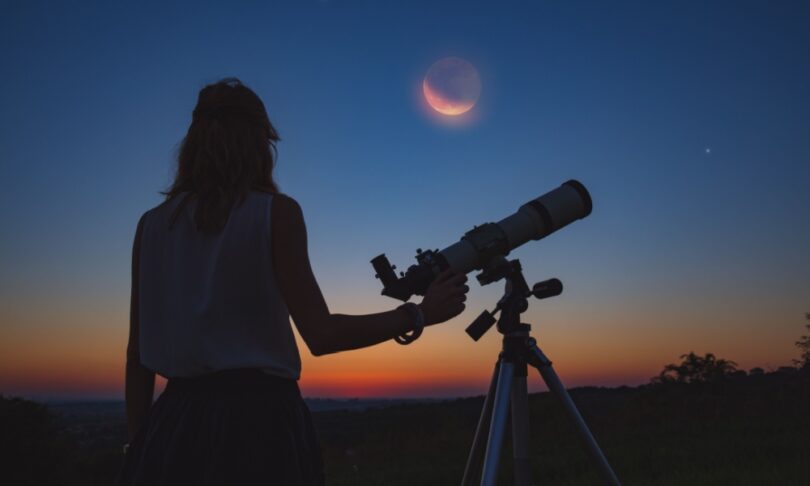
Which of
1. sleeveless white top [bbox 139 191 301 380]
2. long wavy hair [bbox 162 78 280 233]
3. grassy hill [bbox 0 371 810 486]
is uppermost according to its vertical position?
long wavy hair [bbox 162 78 280 233]

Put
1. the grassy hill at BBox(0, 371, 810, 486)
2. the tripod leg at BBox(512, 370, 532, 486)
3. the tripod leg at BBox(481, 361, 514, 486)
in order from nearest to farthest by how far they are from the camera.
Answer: the tripod leg at BBox(481, 361, 514, 486) < the tripod leg at BBox(512, 370, 532, 486) < the grassy hill at BBox(0, 371, 810, 486)

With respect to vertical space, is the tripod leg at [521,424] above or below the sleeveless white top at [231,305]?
below

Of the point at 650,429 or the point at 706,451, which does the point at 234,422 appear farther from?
the point at 650,429

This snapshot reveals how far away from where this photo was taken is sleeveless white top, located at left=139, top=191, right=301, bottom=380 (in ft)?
5.93

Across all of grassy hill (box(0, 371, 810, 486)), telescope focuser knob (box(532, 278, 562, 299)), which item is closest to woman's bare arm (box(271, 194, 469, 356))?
telescope focuser knob (box(532, 278, 562, 299))

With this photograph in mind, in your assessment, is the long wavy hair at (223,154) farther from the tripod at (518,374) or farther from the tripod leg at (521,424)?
the tripod leg at (521,424)

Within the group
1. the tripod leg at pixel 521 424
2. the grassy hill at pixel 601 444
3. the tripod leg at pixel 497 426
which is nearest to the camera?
the tripod leg at pixel 497 426

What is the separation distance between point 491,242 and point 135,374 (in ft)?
8.54

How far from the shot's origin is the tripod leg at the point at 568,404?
12.6 ft

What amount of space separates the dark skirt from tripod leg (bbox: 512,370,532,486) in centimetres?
207

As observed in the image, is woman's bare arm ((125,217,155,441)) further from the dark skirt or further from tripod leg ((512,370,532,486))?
tripod leg ((512,370,532,486))

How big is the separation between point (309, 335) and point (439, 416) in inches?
566

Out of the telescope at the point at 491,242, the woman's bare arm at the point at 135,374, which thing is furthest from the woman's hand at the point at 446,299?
the telescope at the point at 491,242

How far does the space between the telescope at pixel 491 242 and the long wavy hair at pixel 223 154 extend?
5.67 feet
